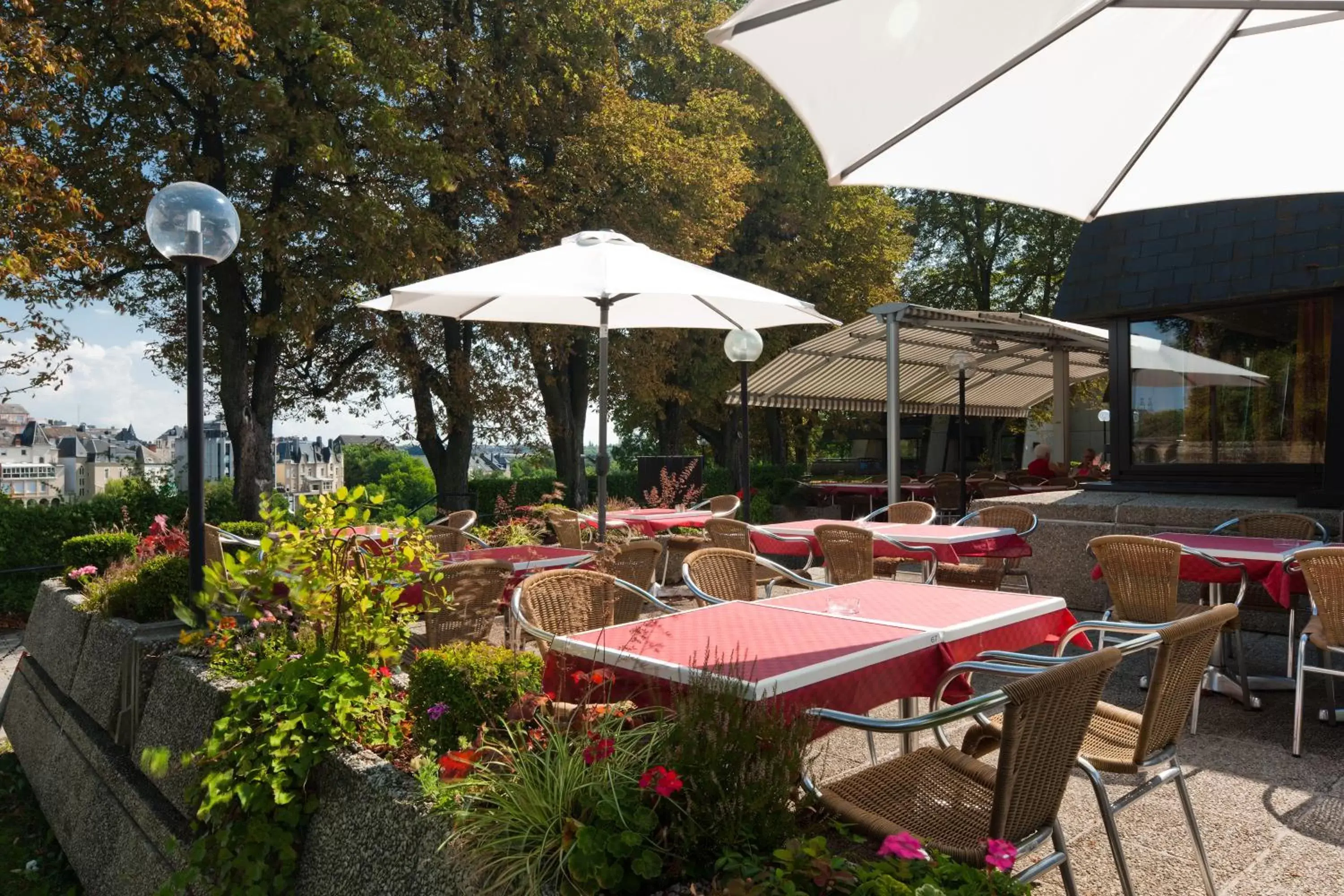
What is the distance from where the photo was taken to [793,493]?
58.0 ft

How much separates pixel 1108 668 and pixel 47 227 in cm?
1198

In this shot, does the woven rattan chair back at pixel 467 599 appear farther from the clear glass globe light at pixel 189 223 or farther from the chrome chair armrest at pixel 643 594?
the clear glass globe light at pixel 189 223

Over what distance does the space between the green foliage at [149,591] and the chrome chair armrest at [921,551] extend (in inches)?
162

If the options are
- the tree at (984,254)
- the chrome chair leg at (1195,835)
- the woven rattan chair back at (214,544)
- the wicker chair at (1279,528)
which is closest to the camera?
the chrome chair leg at (1195,835)

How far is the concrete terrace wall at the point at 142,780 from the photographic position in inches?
95.1

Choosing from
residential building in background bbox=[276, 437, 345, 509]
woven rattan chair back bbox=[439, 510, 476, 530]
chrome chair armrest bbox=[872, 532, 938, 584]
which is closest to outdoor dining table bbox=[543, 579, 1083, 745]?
chrome chair armrest bbox=[872, 532, 938, 584]

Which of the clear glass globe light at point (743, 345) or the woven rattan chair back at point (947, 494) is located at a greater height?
the clear glass globe light at point (743, 345)

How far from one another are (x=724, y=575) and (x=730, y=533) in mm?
2155

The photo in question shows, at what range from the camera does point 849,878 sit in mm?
1820

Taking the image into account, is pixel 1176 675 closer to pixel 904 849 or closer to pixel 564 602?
pixel 904 849

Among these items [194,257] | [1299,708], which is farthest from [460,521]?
[1299,708]

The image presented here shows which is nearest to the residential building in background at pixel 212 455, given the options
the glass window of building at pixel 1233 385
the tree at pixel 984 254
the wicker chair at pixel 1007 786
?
the wicker chair at pixel 1007 786

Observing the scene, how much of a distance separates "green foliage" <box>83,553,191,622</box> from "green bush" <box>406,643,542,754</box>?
234 centimetres

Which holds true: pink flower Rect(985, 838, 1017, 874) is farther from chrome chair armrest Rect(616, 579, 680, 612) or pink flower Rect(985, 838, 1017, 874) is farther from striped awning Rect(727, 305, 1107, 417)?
striped awning Rect(727, 305, 1107, 417)
